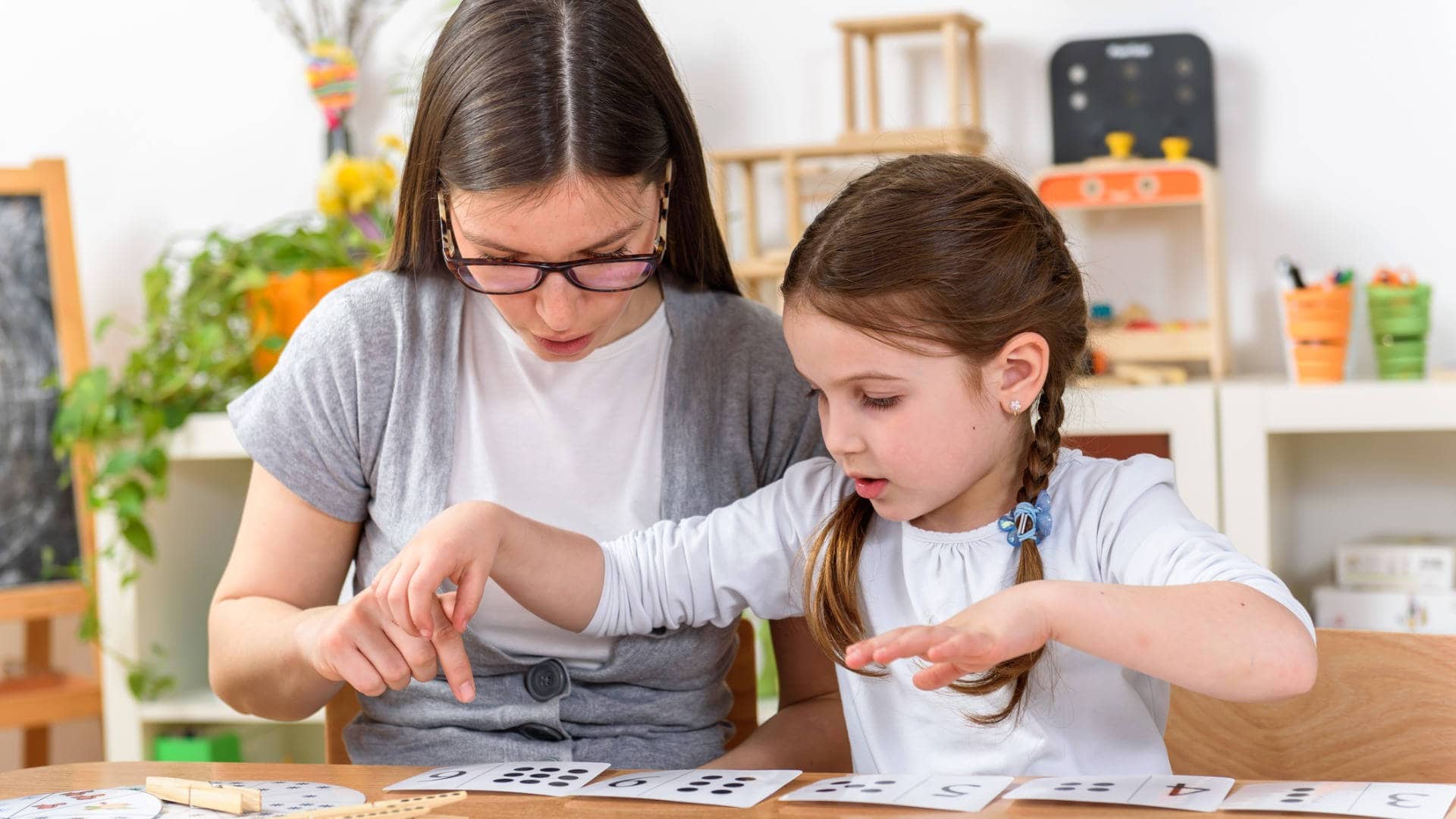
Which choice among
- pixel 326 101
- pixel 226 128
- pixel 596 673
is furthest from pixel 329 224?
pixel 596 673

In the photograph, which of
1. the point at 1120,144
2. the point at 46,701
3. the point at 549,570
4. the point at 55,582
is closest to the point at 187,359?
the point at 55,582

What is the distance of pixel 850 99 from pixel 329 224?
839 mm

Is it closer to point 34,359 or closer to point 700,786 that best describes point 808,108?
point 34,359

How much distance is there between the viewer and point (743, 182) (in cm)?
232

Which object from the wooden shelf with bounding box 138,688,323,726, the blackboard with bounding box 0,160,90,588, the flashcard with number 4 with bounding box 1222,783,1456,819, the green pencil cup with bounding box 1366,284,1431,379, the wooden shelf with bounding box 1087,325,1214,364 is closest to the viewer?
the flashcard with number 4 with bounding box 1222,783,1456,819

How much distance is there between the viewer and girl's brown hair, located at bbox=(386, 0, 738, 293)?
1030 mm

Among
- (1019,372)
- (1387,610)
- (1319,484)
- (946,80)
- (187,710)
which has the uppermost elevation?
(946,80)

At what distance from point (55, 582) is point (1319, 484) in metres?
1.97

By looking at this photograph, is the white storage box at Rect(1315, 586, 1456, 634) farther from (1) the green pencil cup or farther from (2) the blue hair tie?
(2) the blue hair tie

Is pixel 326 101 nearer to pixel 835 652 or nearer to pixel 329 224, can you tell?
pixel 329 224

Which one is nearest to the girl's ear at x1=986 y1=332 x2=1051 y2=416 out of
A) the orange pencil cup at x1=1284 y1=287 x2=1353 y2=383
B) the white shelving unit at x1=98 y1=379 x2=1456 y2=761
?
the white shelving unit at x1=98 y1=379 x2=1456 y2=761

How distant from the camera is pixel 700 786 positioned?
0.87 metres

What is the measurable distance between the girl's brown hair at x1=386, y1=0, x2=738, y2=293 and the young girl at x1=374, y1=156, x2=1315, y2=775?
148mm

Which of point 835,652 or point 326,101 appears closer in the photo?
point 835,652
